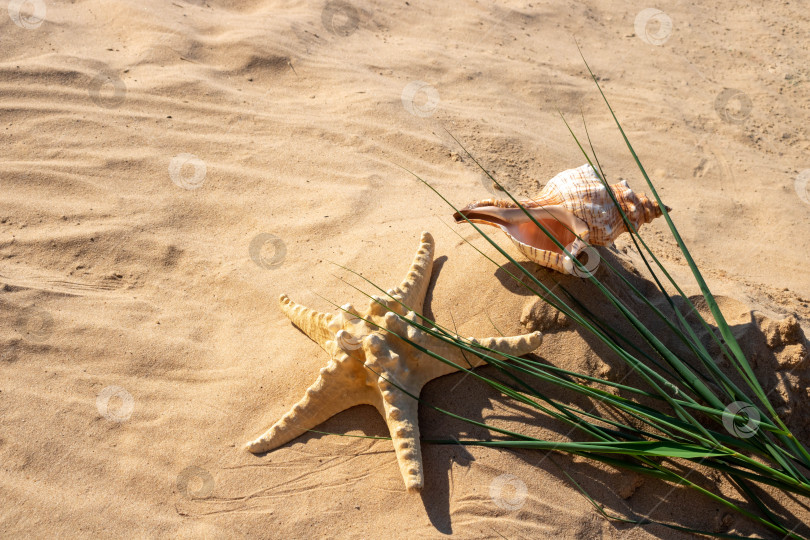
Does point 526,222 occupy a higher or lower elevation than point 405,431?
higher

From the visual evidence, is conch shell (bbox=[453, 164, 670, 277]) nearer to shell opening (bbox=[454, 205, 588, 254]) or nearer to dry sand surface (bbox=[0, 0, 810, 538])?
shell opening (bbox=[454, 205, 588, 254])

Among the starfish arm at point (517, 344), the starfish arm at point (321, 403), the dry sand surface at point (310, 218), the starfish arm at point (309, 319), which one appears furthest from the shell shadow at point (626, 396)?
the starfish arm at point (309, 319)

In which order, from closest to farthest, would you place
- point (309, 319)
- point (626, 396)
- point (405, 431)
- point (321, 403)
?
1. point (405, 431)
2. point (321, 403)
3. point (626, 396)
4. point (309, 319)

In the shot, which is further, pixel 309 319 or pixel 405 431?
pixel 309 319

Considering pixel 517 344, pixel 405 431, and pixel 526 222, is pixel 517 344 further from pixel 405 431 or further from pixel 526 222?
pixel 526 222

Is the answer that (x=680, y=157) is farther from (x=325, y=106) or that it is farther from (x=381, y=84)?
(x=325, y=106)

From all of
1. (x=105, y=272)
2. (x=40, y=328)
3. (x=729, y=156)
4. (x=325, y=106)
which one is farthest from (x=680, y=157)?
(x=40, y=328)

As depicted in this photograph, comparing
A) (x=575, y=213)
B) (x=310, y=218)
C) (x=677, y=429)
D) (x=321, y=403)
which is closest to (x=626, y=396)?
(x=677, y=429)
